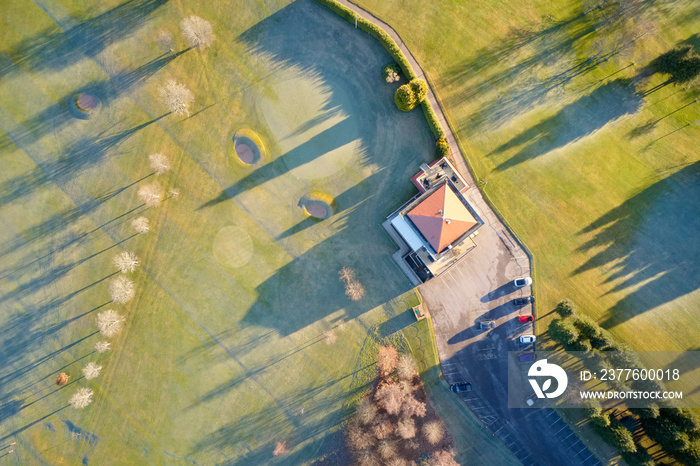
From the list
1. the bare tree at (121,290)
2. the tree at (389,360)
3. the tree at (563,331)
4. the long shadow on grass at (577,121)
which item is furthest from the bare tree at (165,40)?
the tree at (563,331)

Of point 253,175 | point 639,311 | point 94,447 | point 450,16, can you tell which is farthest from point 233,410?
point 450,16

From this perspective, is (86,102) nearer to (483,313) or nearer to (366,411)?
(366,411)

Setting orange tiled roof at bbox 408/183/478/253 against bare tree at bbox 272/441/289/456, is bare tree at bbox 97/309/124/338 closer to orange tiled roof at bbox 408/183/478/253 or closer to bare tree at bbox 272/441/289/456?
bare tree at bbox 272/441/289/456

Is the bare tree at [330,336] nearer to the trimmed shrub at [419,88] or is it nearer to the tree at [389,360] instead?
the tree at [389,360]

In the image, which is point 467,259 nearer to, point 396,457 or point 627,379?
point 627,379

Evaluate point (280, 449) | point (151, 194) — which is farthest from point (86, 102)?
point (280, 449)
